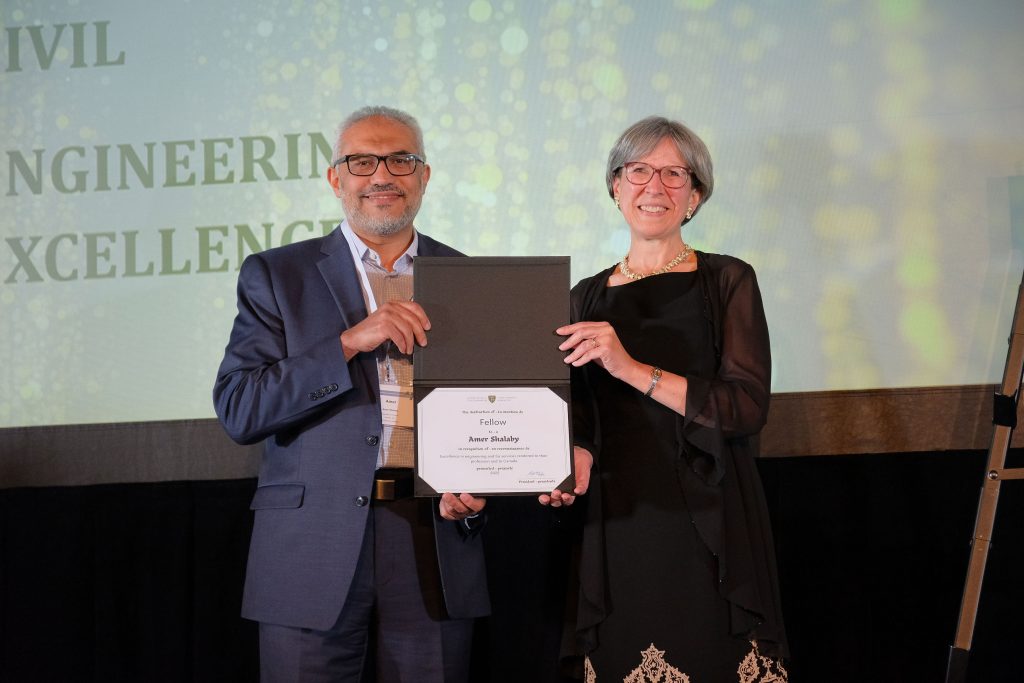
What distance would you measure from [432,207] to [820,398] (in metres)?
1.38

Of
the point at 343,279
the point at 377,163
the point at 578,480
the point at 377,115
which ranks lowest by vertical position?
the point at 578,480

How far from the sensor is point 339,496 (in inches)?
76.3

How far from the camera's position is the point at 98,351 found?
299cm

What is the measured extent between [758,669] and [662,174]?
3.56 ft

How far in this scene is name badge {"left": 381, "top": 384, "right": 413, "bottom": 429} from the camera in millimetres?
2006

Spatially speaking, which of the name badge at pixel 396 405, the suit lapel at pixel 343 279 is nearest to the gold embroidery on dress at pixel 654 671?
the name badge at pixel 396 405

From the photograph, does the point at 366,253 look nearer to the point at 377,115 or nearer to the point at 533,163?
the point at 377,115

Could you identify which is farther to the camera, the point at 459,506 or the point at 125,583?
the point at 125,583

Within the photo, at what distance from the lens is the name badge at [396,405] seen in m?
2.01

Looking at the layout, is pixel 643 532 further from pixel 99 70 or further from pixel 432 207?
pixel 99 70

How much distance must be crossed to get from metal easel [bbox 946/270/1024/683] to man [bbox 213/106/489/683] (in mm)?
1346

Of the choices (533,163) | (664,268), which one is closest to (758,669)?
(664,268)

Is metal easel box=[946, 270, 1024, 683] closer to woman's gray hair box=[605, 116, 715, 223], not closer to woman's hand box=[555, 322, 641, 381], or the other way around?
woman's gray hair box=[605, 116, 715, 223]

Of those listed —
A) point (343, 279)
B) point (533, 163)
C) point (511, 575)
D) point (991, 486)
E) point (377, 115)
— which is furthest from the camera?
point (533, 163)
